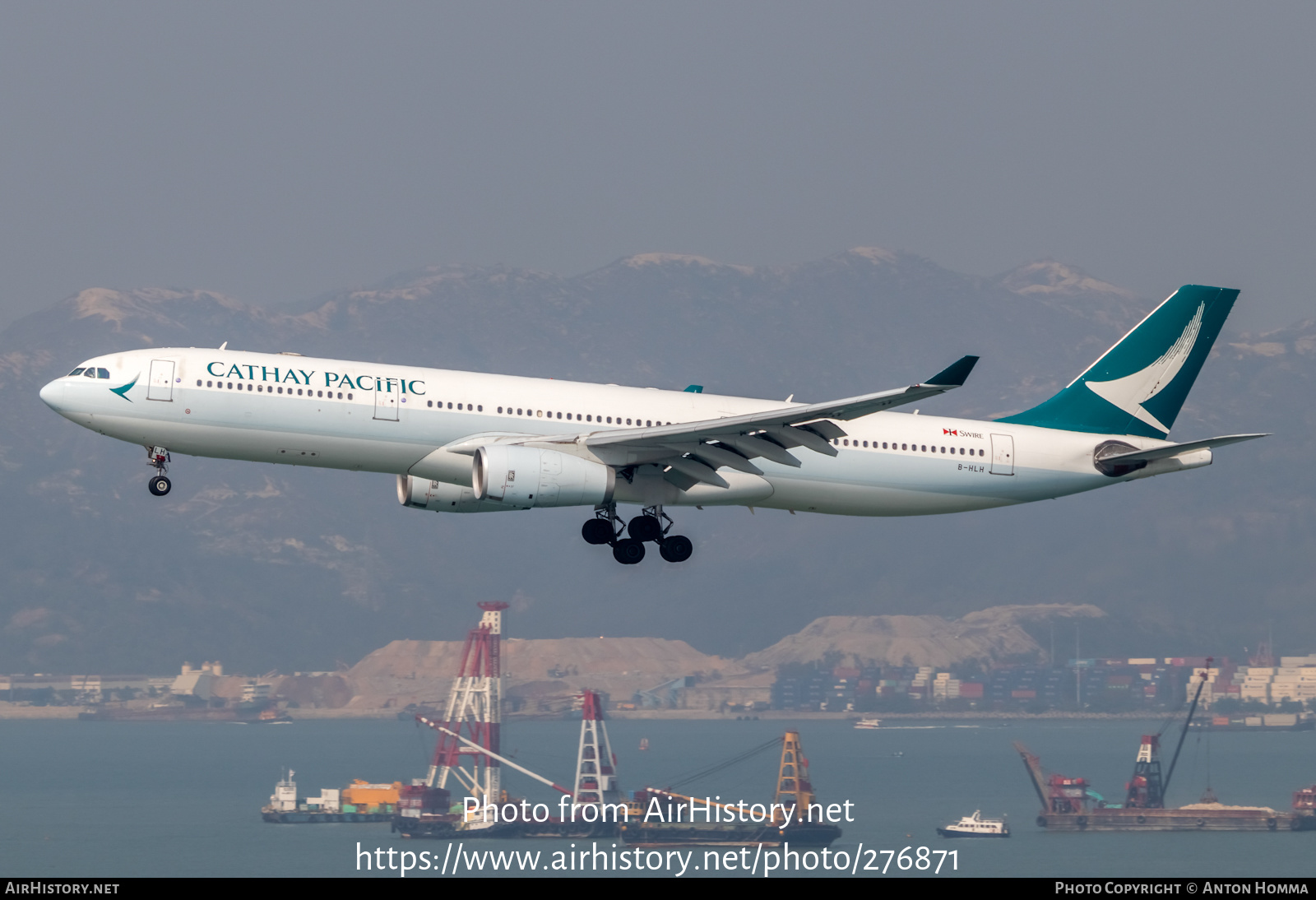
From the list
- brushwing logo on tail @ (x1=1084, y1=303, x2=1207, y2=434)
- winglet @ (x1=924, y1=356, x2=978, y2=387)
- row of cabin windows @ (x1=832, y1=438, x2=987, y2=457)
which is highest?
brushwing logo on tail @ (x1=1084, y1=303, x2=1207, y2=434)

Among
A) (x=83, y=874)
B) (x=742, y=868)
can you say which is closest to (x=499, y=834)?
(x=742, y=868)

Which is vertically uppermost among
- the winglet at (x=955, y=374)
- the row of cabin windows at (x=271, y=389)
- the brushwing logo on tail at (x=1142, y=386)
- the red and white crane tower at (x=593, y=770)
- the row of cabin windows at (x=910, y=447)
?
the brushwing logo on tail at (x=1142, y=386)

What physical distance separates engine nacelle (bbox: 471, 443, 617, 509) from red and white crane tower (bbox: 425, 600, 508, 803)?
100124mm

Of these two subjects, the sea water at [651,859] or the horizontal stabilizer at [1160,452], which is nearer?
the horizontal stabilizer at [1160,452]

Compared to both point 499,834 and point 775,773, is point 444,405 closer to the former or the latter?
point 499,834

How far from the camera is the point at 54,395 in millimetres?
43750

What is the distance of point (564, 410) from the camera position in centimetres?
4578

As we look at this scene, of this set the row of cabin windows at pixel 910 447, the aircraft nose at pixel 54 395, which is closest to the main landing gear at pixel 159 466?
the aircraft nose at pixel 54 395

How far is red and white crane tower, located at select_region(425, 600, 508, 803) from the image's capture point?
14700 cm

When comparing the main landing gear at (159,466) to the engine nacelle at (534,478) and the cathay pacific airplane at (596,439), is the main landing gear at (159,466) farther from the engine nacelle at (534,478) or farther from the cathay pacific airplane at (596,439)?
the engine nacelle at (534,478)

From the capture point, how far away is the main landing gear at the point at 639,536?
47.8m

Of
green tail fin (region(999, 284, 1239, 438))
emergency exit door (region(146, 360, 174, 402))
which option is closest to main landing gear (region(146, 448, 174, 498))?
emergency exit door (region(146, 360, 174, 402))

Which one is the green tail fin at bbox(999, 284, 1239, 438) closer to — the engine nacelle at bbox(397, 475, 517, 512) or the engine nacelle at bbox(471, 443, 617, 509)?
the engine nacelle at bbox(471, 443, 617, 509)

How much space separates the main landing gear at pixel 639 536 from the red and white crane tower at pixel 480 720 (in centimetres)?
9606
